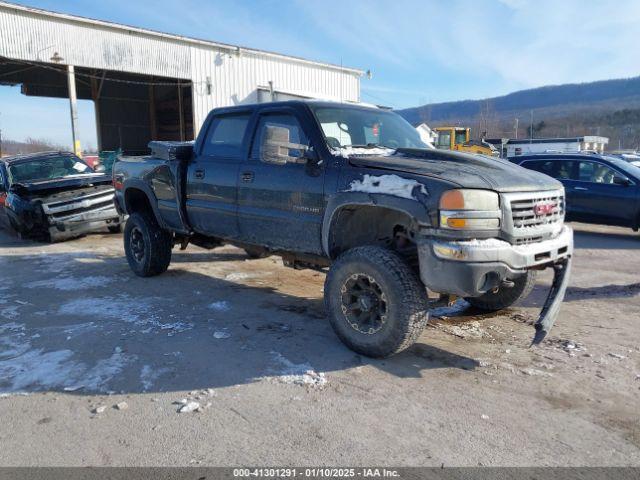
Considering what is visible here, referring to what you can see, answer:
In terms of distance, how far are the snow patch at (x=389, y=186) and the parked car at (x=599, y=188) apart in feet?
25.6

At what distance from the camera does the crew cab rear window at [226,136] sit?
5160mm

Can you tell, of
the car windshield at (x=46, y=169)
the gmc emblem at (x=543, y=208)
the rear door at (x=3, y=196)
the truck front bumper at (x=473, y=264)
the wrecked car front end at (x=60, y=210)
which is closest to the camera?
the truck front bumper at (x=473, y=264)

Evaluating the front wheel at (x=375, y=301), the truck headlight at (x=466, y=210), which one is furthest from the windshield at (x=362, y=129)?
the truck headlight at (x=466, y=210)

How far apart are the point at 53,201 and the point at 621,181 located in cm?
1051

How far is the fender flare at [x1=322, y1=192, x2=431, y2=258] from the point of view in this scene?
3.50 metres

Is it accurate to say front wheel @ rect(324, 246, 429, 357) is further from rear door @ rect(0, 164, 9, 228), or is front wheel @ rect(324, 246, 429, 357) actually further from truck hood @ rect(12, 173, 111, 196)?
rear door @ rect(0, 164, 9, 228)

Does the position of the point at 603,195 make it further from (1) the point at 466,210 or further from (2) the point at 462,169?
(1) the point at 466,210

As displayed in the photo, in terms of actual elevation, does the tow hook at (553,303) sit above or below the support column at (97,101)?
below

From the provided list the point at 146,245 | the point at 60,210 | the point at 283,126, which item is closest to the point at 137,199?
the point at 146,245

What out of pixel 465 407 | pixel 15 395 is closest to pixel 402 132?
pixel 465 407

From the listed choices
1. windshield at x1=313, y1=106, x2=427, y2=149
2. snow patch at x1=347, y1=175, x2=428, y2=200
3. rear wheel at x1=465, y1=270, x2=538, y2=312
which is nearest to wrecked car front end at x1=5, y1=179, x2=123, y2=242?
windshield at x1=313, y1=106, x2=427, y2=149

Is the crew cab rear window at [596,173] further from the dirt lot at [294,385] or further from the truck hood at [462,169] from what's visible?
the truck hood at [462,169]

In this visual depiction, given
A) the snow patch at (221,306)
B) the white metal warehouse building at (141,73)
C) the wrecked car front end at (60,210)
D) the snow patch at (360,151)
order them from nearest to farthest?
1. the snow patch at (360,151)
2. the snow patch at (221,306)
3. the wrecked car front end at (60,210)
4. the white metal warehouse building at (141,73)

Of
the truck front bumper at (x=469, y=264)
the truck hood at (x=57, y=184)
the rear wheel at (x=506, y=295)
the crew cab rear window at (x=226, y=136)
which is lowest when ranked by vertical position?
the rear wheel at (x=506, y=295)
